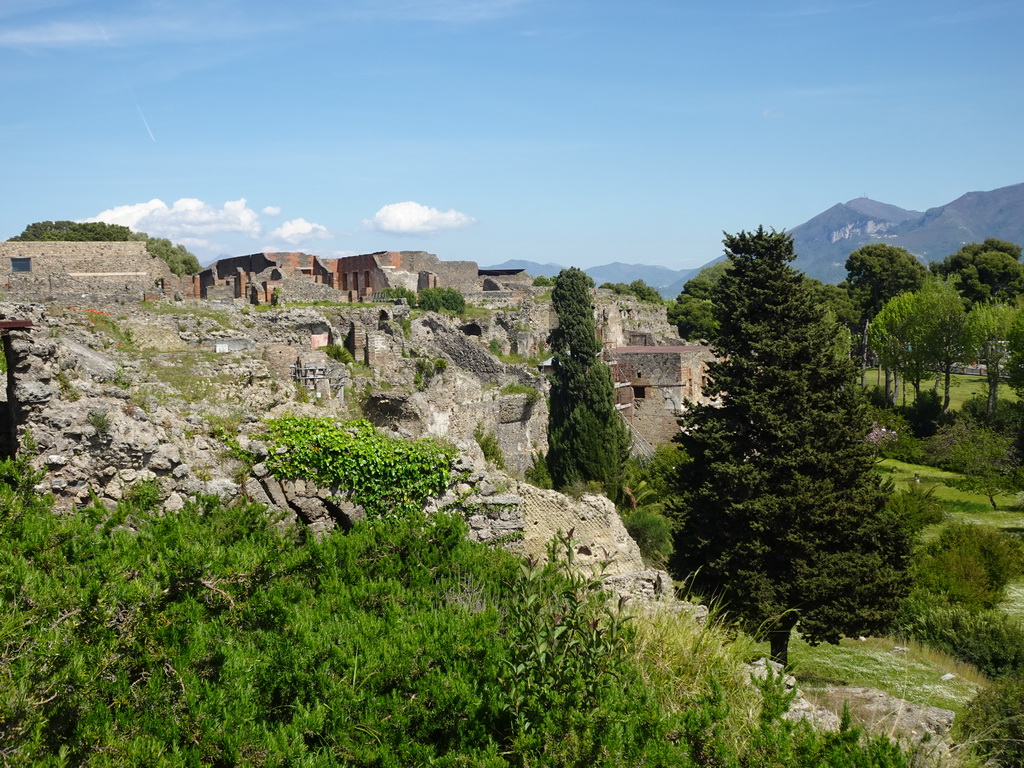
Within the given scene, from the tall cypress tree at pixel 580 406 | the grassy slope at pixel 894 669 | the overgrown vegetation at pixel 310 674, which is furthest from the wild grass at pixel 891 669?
the tall cypress tree at pixel 580 406

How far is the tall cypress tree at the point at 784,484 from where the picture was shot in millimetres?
14641

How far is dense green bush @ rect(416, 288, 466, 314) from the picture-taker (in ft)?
146

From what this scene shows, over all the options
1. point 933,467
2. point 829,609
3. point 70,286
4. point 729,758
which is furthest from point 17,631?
point 933,467

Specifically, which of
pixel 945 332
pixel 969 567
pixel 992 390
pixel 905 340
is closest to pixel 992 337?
pixel 945 332

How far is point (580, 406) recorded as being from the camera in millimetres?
31734

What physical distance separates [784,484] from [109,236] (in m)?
54.4

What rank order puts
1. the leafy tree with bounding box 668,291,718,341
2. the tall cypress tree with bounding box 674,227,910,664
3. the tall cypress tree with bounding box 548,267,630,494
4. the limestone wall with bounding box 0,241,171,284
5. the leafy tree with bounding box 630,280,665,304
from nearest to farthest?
the tall cypress tree with bounding box 674,227,910,664 < the tall cypress tree with bounding box 548,267,630,494 < the limestone wall with bounding box 0,241,171,284 < the leafy tree with bounding box 668,291,718,341 < the leafy tree with bounding box 630,280,665,304

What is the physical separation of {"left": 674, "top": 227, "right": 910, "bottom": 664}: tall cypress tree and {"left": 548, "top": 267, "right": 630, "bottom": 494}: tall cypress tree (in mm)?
11817

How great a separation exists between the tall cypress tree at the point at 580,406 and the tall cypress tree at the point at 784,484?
11817 mm

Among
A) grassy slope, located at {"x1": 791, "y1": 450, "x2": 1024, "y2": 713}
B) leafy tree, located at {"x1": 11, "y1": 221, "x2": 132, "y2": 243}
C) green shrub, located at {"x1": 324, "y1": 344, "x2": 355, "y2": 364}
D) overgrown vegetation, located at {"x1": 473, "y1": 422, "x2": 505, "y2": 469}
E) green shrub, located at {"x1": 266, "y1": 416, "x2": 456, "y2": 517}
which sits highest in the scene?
leafy tree, located at {"x1": 11, "y1": 221, "x2": 132, "y2": 243}

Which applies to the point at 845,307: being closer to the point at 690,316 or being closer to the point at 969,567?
the point at 690,316

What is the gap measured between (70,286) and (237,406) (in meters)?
20.7

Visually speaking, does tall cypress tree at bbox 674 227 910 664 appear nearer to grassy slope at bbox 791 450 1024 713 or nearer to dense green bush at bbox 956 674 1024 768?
grassy slope at bbox 791 450 1024 713

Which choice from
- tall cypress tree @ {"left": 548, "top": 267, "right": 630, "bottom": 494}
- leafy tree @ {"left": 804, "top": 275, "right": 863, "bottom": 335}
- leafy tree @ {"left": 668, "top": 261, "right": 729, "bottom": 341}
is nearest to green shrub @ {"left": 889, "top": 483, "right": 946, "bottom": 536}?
tall cypress tree @ {"left": 548, "top": 267, "right": 630, "bottom": 494}
